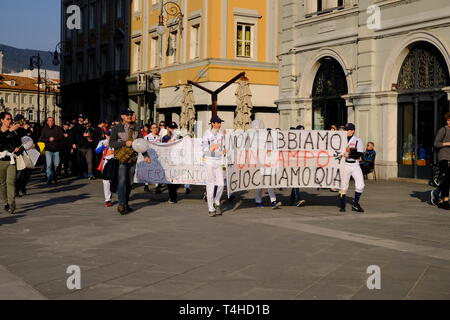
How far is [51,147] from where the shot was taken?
21.2 metres

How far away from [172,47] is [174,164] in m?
24.2

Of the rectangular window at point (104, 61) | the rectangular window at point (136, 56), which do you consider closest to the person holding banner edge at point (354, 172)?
the rectangular window at point (136, 56)

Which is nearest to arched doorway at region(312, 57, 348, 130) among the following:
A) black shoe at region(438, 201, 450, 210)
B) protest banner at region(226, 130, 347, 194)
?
black shoe at region(438, 201, 450, 210)

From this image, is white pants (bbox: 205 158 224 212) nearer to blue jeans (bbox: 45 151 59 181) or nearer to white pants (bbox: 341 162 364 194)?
white pants (bbox: 341 162 364 194)

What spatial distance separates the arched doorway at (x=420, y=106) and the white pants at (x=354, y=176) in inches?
348

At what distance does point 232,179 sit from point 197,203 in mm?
2081

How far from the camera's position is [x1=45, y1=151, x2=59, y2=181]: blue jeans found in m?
21.0

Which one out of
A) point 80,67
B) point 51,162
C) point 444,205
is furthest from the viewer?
point 80,67

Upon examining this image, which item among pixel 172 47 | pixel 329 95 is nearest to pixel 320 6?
pixel 329 95

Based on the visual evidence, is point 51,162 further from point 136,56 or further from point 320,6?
point 136,56

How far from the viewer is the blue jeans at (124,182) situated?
1289 cm

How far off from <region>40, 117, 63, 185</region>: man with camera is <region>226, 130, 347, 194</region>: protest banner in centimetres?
901

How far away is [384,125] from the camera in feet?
78.3
